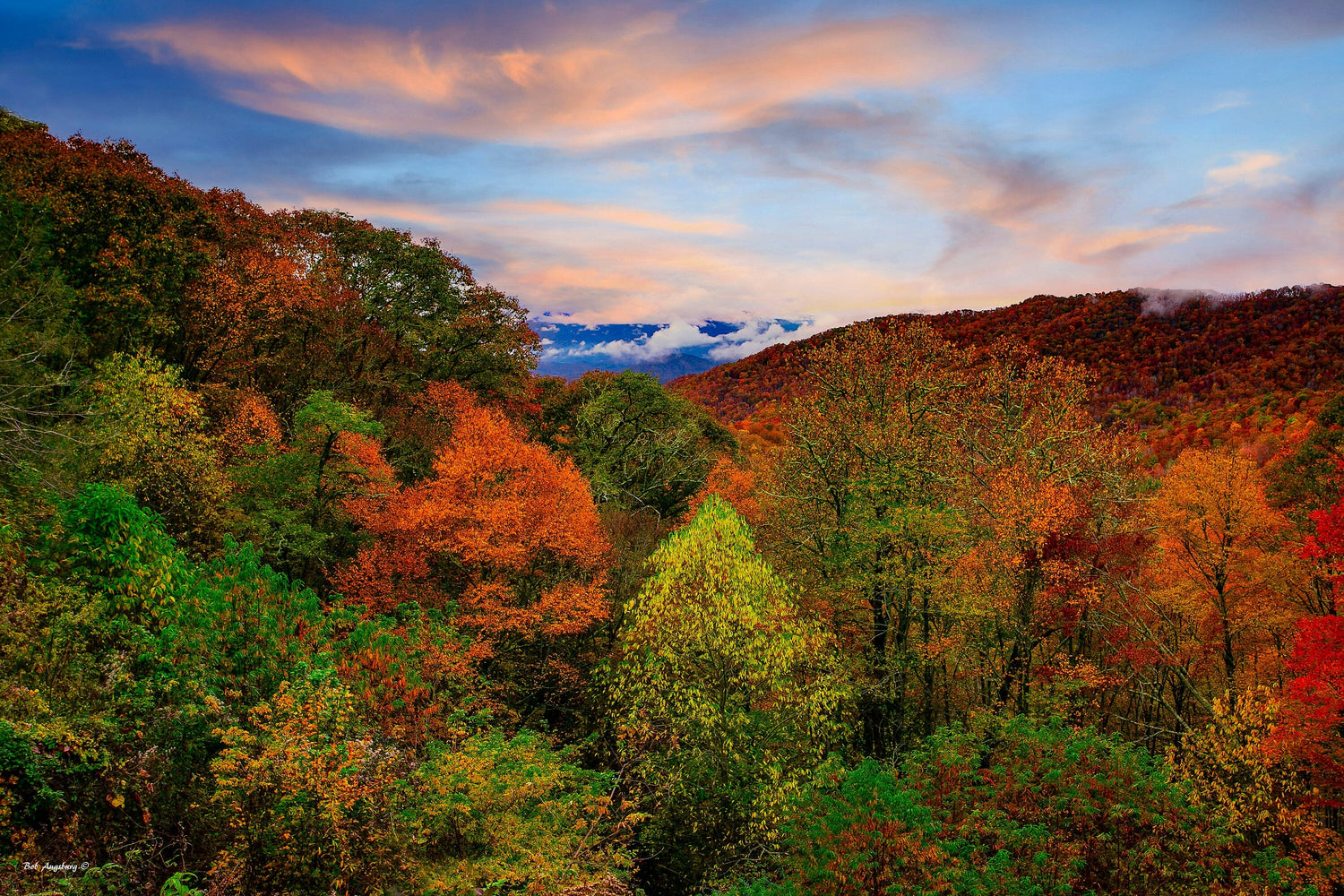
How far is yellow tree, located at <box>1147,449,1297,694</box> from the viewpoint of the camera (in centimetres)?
2741

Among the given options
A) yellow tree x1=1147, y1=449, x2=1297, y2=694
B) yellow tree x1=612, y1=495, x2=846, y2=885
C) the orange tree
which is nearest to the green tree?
the orange tree

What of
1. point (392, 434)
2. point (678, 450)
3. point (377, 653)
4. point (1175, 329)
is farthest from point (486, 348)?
point (1175, 329)

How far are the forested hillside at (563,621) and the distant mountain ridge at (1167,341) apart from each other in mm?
71537

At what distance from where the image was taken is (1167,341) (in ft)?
398

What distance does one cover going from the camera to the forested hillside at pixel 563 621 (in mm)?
12508

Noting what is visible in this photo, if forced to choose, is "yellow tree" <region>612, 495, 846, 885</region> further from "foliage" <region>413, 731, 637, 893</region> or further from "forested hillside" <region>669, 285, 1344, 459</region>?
"forested hillside" <region>669, 285, 1344, 459</region>

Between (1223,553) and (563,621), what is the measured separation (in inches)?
1068

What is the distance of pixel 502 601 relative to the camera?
27.8 meters

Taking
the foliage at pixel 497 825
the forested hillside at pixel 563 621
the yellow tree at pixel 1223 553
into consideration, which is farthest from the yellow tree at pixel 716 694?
the yellow tree at pixel 1223 553

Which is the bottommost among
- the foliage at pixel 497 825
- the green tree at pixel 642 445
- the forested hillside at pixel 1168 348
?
the foliage at pixel 497 825

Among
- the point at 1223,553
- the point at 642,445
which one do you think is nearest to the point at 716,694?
the point at 1223,553

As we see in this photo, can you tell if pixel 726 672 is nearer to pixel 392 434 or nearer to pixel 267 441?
pixel 267 441
